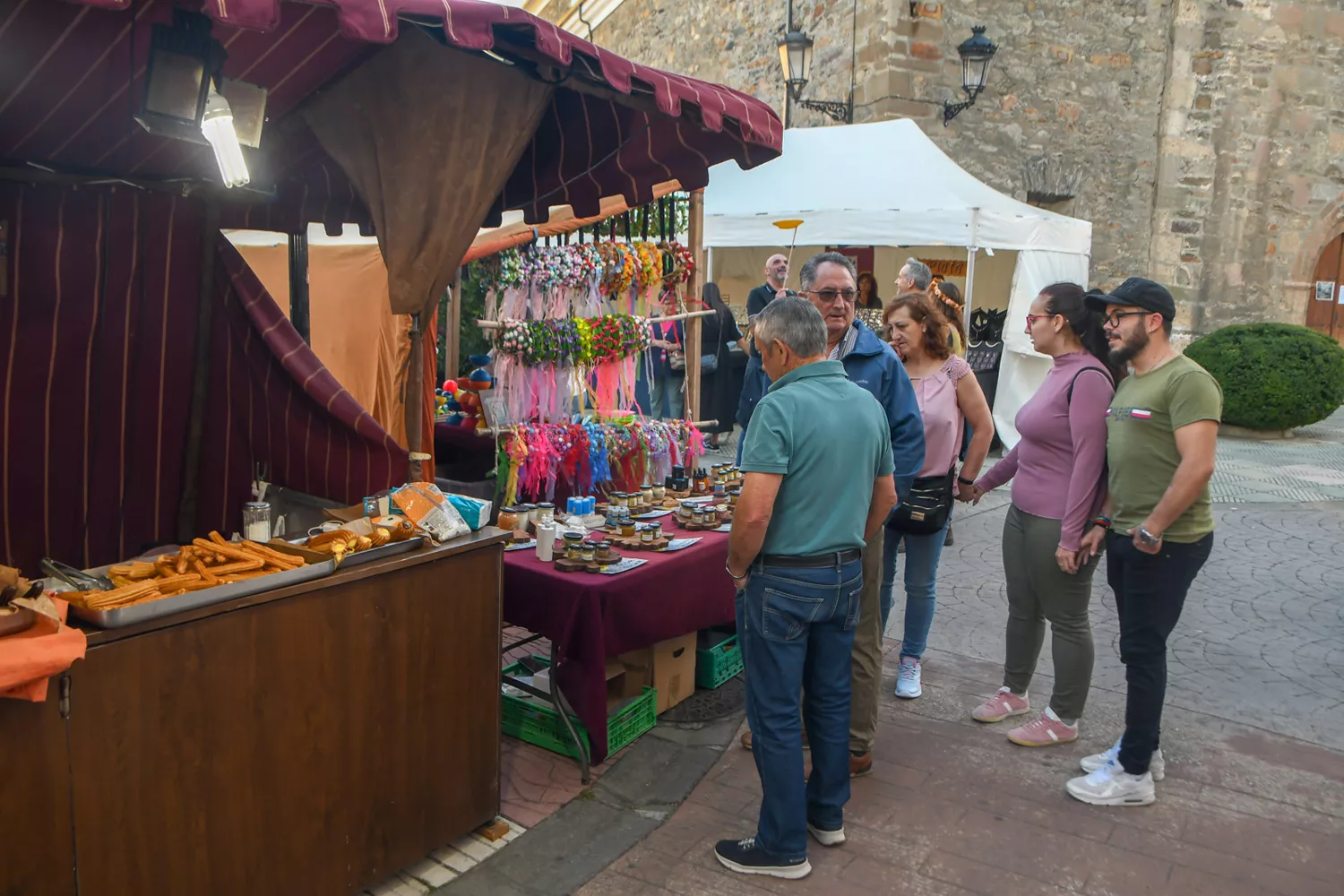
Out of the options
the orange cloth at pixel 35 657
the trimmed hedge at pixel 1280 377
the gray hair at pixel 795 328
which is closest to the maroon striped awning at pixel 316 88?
the gray hair at pixel 795 328

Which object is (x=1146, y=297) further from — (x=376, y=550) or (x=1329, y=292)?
(x=1329, y=292)

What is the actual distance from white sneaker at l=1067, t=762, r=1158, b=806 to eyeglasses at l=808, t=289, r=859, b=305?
1.83 metres

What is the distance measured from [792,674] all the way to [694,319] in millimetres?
2977

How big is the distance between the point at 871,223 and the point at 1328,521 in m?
4.33

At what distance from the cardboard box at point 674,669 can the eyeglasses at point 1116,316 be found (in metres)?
1.92

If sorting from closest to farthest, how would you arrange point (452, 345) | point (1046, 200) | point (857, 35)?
point (452, 345) < point (857, 35) < point (1046, 200)

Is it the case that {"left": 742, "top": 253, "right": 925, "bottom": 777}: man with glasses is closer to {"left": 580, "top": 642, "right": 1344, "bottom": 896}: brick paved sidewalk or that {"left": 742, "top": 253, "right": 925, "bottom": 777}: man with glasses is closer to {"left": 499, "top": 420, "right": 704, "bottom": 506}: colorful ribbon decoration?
{"left": 580, "top": 642, "right": 1344, "bottom": 896}: brick paved sidewalk

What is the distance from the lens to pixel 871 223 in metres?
8.67

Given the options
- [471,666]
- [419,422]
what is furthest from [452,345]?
[471,666]

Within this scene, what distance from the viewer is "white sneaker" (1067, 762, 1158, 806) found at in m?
3.20

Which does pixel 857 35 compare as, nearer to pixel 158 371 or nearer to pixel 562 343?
pixel 562 343

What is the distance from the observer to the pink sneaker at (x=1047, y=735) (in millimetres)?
3613

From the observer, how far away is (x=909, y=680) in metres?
4.09

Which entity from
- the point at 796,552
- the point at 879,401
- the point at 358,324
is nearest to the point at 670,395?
the point at 358,324
